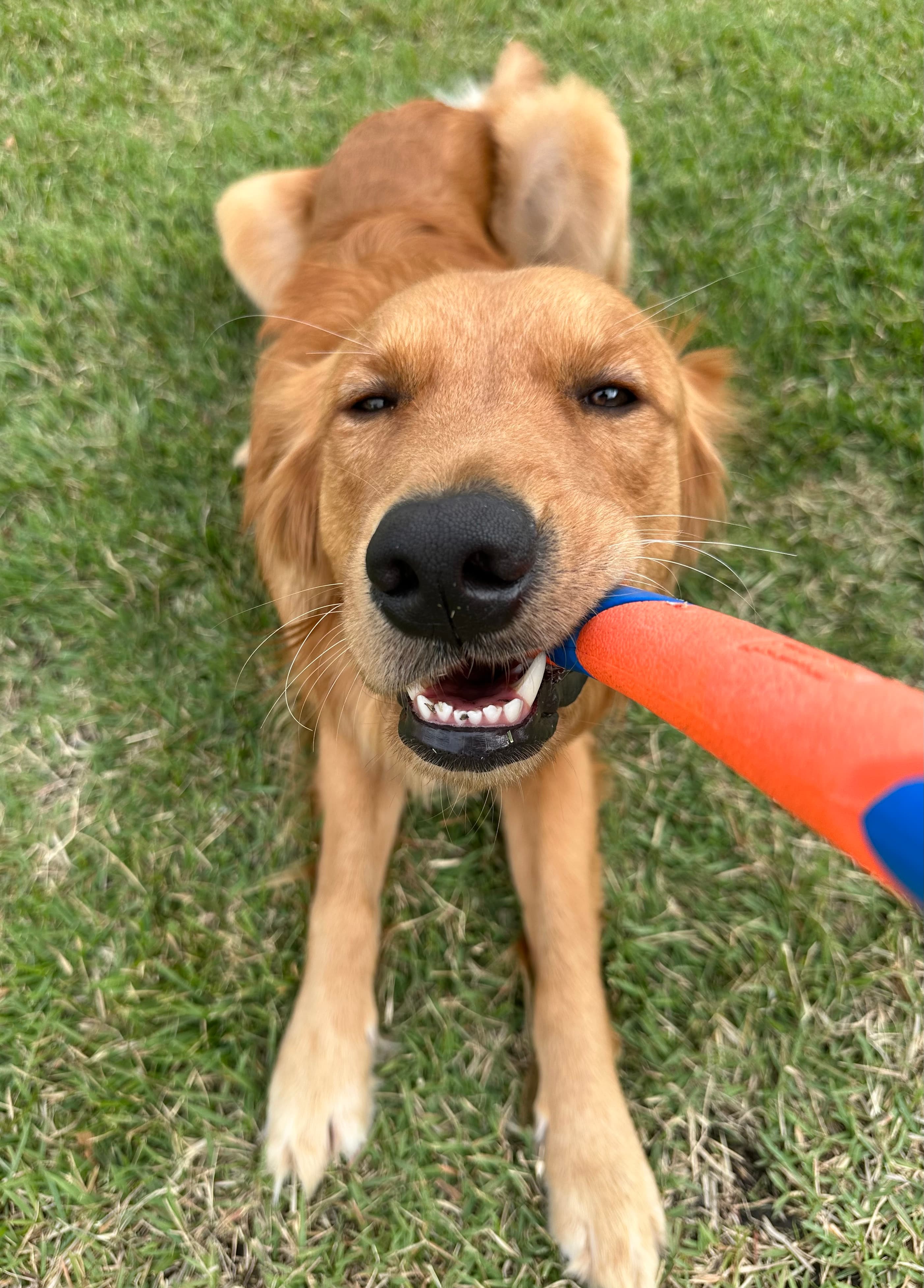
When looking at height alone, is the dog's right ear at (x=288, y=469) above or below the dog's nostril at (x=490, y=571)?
below

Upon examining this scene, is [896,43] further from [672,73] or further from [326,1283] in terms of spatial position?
[326,1283]

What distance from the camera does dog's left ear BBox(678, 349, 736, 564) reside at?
8.45ft

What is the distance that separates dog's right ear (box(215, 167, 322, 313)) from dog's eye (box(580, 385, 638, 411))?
2.11m

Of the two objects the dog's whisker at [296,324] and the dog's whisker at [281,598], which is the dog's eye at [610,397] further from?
the dog's whisker at [281,598]

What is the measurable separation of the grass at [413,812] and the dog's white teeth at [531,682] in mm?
1251

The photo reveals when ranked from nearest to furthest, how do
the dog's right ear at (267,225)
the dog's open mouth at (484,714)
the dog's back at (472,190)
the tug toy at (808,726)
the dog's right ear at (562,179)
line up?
the tug toy at (808,726) < the dog's open mouth at (484,714) < the dog's back at (472,190) < the dog's right ear at (562,179) < the dog's right ear at (267,225)

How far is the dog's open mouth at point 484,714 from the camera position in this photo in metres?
1.67

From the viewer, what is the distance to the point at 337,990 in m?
2.41

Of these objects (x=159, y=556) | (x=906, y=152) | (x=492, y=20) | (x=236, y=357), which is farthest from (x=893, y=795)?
(x=492, y=20)

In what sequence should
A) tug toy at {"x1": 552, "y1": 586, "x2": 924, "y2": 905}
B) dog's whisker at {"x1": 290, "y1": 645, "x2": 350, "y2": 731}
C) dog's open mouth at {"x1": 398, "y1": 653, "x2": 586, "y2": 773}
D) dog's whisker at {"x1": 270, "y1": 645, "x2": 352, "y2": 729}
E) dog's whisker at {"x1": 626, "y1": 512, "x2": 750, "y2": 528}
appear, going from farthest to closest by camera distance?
dog's whisker at {"x1": 270, "y1": 645, "x2": 352, "y2": 729} → dog's whisker at {"x1": 290, "y1": 645, "x2": 350, "y2": 731} → dog's whisker at {"x1": 626, "y1": 512, "x2": 750, "y2": 528} → dog's open mouth at {"x1": 398, "y1": 653, "x2": 586, "y2": 773} → tug toy at {"x1": 552, "y1": 586, "x2": 924, "y2": 905}

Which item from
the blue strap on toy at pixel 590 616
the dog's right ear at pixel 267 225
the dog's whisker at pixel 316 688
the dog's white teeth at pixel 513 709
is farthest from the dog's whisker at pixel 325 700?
the dog's right ear at pixel 267 225

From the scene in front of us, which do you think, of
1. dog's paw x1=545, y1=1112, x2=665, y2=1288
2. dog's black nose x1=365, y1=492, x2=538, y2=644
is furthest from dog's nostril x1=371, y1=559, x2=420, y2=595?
dog's paw x1=545, y1=1112, x2=665, y2=1288

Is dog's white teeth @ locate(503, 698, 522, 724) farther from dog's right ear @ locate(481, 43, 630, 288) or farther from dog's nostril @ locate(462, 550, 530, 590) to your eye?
dog's right ear @ locate(481, 43, 630, 288)

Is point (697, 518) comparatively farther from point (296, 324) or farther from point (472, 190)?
point (472, 190)
